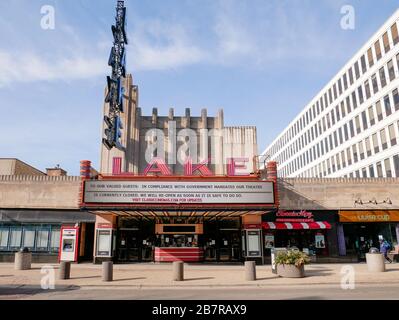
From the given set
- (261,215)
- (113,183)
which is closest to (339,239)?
(261,215)

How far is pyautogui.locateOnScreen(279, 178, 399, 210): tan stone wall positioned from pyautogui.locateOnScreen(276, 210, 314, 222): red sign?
19.7 inches

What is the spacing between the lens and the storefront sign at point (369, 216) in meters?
28.0

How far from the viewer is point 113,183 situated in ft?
79.8

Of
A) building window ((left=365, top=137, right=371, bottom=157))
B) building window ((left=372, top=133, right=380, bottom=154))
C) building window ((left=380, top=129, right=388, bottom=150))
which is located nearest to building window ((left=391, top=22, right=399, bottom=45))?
building window ((left=380, top=129, right=388, bottom=150))

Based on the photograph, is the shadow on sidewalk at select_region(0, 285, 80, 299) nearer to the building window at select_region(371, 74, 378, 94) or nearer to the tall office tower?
the tall office tower

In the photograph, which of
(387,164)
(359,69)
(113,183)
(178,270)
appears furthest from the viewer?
(359,69)

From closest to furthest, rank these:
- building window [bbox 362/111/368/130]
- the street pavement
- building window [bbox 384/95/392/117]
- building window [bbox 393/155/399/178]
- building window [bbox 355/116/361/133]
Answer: the street pavement
building window [bbox 393/155/399/178]
building window [bbox 384/95/392/117]
building window [bbox 362/111/368/130]
building window [bbox 355/116/361/133]

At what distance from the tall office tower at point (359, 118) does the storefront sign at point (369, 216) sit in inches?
737

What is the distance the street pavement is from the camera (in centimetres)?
1273

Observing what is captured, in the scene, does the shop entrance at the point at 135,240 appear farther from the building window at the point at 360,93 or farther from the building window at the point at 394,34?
the building window at the point at 360,93

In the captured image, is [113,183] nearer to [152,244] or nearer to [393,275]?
[152,244]

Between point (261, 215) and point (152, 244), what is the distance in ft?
29.7
